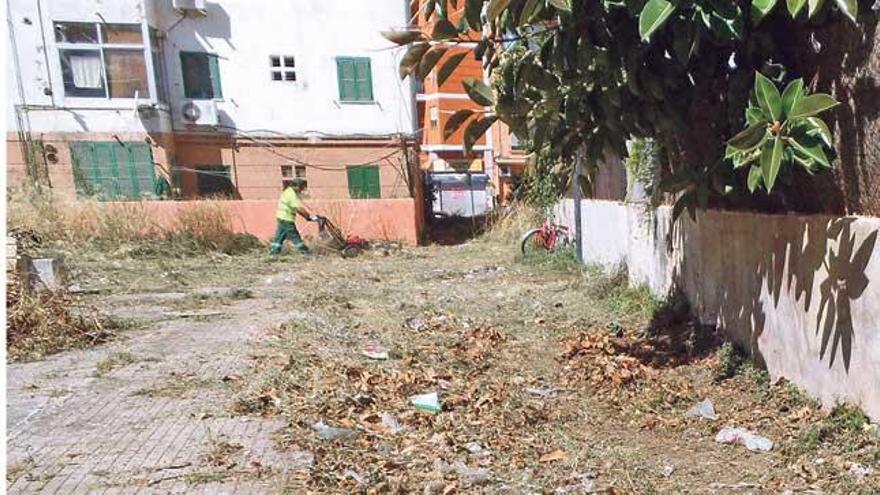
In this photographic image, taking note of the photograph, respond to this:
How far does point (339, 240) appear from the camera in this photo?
42.0 ft

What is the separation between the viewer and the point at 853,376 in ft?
8.93

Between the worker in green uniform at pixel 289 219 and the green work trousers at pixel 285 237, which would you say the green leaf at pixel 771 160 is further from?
the green work trousers at pixel 285 237

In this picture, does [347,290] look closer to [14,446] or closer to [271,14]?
[14,446]

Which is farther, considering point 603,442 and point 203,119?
point 203,119

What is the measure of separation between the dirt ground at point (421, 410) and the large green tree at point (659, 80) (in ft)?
4.45

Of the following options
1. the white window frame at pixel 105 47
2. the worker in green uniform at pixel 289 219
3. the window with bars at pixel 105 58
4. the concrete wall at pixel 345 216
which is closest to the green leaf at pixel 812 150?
the worker in green uniform at pixel 289 219

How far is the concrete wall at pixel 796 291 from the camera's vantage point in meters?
2.61

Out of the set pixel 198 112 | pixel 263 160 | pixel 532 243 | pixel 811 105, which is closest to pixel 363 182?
pixel 263 160

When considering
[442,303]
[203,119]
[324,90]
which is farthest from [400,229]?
[442,303]

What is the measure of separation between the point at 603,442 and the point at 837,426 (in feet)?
3.82

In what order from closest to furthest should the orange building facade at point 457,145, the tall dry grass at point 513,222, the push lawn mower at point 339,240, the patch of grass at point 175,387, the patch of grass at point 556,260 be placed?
the patch of grass at point 175,387
the patch of grass at point 556,260
the push lawn mower at point 339,240
the tall dry grass at point 513,222
the orange building facade at point 457,145

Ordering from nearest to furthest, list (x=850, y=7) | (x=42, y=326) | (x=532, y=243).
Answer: (x=850, y=7), (x=42, y=326), (x=532, y=243)

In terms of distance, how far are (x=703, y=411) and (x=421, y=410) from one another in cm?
173

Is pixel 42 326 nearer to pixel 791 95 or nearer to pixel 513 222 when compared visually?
pixel 791 95
